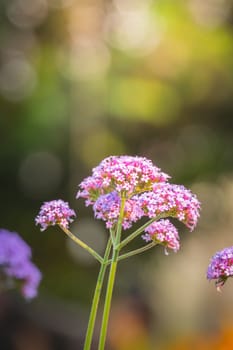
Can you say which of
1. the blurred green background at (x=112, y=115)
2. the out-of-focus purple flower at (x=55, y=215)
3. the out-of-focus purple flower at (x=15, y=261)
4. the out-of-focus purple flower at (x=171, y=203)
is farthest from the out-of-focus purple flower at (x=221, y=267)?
the blurred green background at (x=112, y=115)

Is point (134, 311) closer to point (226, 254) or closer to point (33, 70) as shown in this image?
point (33, 70)

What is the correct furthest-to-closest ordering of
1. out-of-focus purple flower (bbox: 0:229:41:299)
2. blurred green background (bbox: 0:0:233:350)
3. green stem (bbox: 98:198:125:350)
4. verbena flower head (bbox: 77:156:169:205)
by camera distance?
blurred green background (bbox: 0:0:233:350)
out-of-focus purple flower (bbox: 0:229:41:299)
verbena flower head (bbox: 77:156:169:205)
green stem (bbox: 98:198:125:350)

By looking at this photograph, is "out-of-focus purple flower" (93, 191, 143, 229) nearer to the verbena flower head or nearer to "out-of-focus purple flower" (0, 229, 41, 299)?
the verbena flower head

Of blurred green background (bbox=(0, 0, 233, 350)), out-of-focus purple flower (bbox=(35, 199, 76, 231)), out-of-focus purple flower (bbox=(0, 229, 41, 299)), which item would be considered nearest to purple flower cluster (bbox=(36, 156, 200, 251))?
out-of-focus purple flower (bbox=(35, 199, 76, 231))

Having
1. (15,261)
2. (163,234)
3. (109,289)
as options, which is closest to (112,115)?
(15,261)

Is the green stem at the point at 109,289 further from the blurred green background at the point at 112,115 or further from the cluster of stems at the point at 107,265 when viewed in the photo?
the blurred green background at the point at 112,115

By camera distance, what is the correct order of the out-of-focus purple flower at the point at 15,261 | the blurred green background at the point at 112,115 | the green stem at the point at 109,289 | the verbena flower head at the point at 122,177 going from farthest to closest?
the blurred green background at the point at 112,115 < the out-of-focus purple flower at the point at 15,261 < the verbena flower head at the point at 122,177 < the green stem at the point at 109,289

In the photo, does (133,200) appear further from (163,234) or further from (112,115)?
(112,115)

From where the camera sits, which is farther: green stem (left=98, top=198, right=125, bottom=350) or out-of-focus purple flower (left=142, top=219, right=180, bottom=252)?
out-of-focus purple flower (left=142, top=219, right=180, bottom=252)
